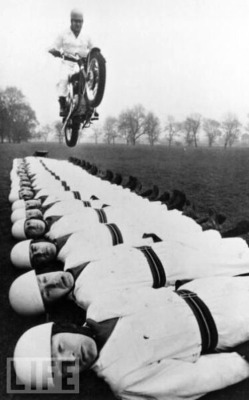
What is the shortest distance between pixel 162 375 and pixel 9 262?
110 inches

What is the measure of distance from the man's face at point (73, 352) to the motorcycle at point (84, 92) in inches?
234

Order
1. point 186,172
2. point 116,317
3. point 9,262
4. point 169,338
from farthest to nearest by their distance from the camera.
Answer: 1. point 186,172
2. point 9,262
3. point 116,317
4. point 169,338

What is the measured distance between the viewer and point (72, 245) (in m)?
3.98

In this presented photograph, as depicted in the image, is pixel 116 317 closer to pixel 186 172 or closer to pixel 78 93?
pixel 78 93

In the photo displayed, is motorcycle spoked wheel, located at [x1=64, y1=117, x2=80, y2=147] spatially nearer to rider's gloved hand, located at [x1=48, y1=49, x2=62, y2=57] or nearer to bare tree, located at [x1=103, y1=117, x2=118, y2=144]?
rider's gloved hand, located at [x1=48, y1=49, x2=62, y2=57]

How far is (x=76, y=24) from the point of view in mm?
7289

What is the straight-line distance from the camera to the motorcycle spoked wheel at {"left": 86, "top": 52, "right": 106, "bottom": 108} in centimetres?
723

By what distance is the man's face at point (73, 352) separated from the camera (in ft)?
7.41

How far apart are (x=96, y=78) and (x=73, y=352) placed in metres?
6.26

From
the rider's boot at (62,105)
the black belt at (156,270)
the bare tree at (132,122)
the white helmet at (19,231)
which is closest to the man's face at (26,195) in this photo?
the white helmet at (19,231)

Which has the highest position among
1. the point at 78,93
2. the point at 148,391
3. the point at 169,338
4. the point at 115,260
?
the point at 78,93

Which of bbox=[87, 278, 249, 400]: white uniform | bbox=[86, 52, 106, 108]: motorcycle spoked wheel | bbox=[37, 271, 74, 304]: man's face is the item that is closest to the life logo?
bbox=[87, 278, 249, 400]: white uniform

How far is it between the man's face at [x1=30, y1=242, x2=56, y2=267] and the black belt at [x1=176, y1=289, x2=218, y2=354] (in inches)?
74.9

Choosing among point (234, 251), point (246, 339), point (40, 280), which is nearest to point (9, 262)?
point (40, 280)
